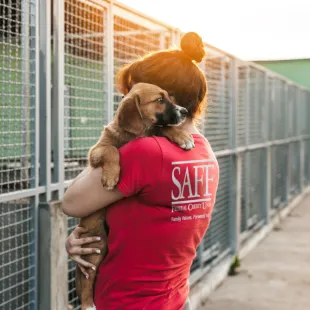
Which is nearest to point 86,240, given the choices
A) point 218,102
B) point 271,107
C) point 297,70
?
point 218,102

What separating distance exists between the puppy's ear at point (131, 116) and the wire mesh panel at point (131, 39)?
7.13ft

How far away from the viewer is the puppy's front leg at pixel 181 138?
225cm

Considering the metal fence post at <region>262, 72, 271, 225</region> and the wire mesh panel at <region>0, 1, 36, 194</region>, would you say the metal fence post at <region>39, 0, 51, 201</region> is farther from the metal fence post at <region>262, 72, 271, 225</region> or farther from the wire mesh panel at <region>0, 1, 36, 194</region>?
the metal fence post at <region>262, 72, 271, 225</region>

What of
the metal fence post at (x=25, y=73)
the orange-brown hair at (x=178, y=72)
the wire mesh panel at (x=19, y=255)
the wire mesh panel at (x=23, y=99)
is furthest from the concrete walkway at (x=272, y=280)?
the orange-brown hair at (x=178, y=72)

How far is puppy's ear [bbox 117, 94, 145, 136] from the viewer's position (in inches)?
96.3

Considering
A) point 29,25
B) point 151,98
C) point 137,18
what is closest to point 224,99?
point 137,18

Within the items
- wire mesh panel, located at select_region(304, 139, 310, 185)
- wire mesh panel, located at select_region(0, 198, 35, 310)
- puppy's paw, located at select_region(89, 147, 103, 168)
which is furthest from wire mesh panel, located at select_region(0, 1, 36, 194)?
wire mesh panel, located at select_region(304, 139, 310, 185)

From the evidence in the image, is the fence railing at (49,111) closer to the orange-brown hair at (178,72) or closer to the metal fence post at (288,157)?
the orange-brown hair at (178,72)

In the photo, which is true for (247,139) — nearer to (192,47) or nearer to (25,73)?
(25,73)

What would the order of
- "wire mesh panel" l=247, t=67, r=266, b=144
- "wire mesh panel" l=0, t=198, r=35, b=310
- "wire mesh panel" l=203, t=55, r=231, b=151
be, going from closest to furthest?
"wire mesh panel" l=0, t=198, r=35, b=310, "wire mesh panel" l=203, t=55, r=231, b=151, "wire mesh panel" l=247, t=67, r=266, b=144

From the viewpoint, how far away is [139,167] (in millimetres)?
2131

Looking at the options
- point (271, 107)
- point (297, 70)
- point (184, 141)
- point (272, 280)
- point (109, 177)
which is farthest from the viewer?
point (297, 70)

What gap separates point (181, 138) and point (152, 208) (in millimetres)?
277

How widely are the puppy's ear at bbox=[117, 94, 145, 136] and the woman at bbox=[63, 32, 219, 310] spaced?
0.12m
